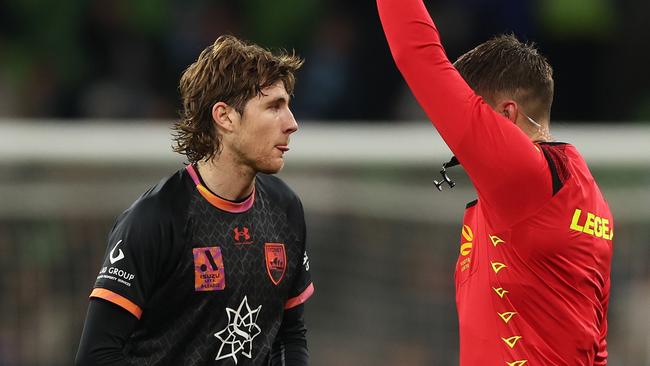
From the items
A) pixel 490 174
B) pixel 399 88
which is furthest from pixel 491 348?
pixel 399 88

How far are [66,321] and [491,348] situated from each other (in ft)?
13.2

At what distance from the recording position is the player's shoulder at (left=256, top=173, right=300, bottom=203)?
4.41m

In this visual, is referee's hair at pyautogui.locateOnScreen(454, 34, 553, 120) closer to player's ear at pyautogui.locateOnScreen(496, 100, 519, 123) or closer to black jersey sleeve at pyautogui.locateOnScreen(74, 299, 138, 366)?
player's ear at pyautogui.locateOnScreen(496, 100, 519, 123)

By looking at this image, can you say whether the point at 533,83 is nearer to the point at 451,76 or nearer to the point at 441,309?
the point at 451,76

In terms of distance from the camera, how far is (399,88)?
32.4 ft

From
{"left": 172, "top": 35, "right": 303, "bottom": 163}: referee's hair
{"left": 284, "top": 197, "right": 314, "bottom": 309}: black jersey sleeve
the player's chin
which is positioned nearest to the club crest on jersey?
{"left": 284, "top": 197, "right": 314, "bottom": 309}: black jersey sleeve

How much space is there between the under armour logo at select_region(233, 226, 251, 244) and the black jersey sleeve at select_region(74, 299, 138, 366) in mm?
462

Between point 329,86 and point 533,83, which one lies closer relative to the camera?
point 533,83

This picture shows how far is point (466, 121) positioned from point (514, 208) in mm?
292

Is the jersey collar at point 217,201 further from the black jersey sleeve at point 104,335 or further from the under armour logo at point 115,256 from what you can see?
the black jersey sleeve at point 104,335

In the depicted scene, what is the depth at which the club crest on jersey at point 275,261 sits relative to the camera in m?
4.25

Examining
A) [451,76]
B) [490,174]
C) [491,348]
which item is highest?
[451,76]

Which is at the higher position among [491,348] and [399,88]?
[399,88]

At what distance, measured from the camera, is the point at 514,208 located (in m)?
3.67
